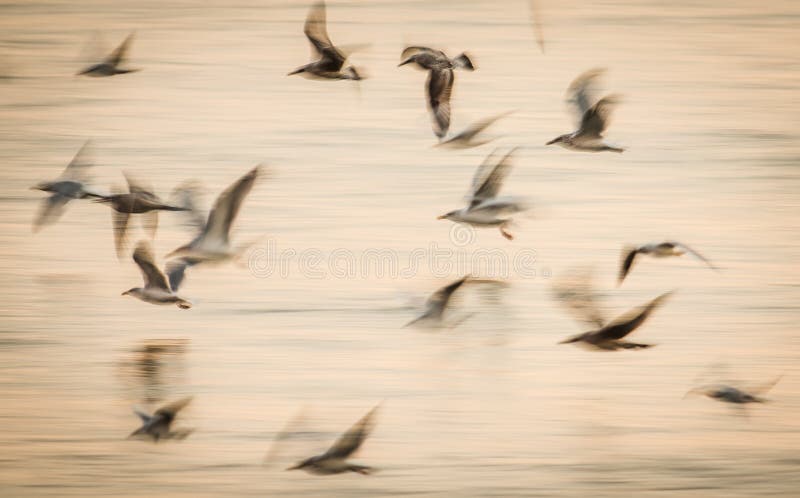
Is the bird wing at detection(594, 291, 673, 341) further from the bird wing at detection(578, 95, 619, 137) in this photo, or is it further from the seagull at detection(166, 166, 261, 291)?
the seagull at detection(166, 166, 261, 291)

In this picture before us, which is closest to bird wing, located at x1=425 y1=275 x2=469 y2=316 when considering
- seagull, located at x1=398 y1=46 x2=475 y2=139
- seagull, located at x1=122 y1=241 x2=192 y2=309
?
seagull, located at x1=398 y1=46 x2=475 y2=139

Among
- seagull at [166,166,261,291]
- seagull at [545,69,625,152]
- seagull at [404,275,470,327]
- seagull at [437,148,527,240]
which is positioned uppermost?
seagull at [545,69,625,152]

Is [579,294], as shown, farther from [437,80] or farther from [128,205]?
[128,205]

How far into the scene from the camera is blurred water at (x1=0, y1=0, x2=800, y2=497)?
3.28 metres

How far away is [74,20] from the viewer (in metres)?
4.60

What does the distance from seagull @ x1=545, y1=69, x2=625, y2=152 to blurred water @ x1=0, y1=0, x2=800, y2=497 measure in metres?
0.38

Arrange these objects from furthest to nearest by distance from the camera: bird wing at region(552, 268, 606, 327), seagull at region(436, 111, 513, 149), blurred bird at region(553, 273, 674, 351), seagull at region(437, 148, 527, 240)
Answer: seagull at region(436, 111, 513, 149), bird wing at region(552, 268, 606, 327), seagull at region(437, 148, 527, 240), blurred bird at region(553, 273, 674, 351)

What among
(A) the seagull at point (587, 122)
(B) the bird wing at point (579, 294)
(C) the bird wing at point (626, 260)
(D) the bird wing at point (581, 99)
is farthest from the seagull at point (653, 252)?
(D) the bird wing at point (581, 99)

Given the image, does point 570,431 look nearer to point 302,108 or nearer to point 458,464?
point 458,464

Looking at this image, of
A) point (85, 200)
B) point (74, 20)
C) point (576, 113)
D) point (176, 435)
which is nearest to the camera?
point (176, 435)

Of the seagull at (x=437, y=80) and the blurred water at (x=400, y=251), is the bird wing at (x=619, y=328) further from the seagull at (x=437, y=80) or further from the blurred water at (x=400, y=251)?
the seagull at (x=437, y=80)

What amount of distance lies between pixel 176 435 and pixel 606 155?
1.68 metres

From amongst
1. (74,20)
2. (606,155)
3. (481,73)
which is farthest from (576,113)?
(74,20)

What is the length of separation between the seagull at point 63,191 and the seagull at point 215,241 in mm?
333
